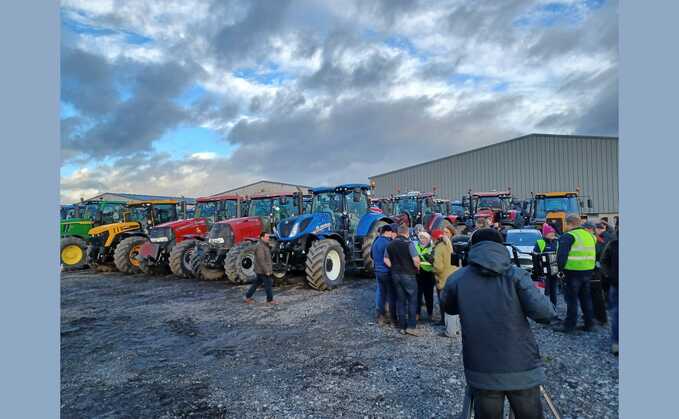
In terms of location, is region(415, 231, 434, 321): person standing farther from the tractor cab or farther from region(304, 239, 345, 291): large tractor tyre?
the tractor cab

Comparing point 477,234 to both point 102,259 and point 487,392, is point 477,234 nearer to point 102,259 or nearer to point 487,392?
point 487,392

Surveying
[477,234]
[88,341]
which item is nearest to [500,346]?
[477,234]

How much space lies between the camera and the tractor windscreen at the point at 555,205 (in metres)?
13.0

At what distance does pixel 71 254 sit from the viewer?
13.5m

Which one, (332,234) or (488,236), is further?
(332,234)

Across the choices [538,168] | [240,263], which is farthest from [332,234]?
[538,168]

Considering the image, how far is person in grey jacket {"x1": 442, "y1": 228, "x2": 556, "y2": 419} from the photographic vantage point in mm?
2062

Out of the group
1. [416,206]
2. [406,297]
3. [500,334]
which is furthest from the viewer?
[416,206]

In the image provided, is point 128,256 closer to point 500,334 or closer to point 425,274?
point 425,274

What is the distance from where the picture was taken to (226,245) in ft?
32.6

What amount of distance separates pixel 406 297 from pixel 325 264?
9.65 feet

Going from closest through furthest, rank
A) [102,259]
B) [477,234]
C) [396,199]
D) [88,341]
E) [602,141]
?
1. [477,234]
2. [88,341]
3. [102,259]
4. [396,199]
5. [602,141]

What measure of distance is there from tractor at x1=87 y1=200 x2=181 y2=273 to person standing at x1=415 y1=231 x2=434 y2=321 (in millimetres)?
8813

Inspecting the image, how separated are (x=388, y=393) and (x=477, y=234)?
2.19 metres
